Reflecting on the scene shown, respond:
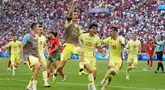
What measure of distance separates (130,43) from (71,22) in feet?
28.3

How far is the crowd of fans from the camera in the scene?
56.5 meters

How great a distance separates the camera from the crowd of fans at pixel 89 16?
56469 mm

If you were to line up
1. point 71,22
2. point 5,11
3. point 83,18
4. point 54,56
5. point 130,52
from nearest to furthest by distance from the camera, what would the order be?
point 71,22, point 54,56, point 130,52, point 83,18, point 5,11

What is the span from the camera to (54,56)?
78.1 feet

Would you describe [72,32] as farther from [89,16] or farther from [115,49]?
[89,16]

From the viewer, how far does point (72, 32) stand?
1906cm

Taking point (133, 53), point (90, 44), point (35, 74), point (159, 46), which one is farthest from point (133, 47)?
point (35, 74)

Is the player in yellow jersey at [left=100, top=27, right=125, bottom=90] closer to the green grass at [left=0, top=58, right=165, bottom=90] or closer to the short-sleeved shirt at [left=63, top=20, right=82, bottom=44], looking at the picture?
the green grass at [left=0, top=58, right=165, bottom=90]

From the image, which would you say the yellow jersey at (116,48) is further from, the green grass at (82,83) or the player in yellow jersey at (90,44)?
the green grass at (82,83)

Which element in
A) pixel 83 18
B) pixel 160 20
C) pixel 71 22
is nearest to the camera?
pixel 71 22

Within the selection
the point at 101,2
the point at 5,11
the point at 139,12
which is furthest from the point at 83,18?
the point at 5,11

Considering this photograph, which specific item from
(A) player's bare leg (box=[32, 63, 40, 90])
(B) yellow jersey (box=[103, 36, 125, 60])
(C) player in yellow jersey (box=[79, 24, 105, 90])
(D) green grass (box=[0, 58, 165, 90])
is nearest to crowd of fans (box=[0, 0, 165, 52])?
(D) green grass (box=[0, 58, 165, 90])

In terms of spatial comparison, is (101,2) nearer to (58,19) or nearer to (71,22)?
(58,19)

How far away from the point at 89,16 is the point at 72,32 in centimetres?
4502
